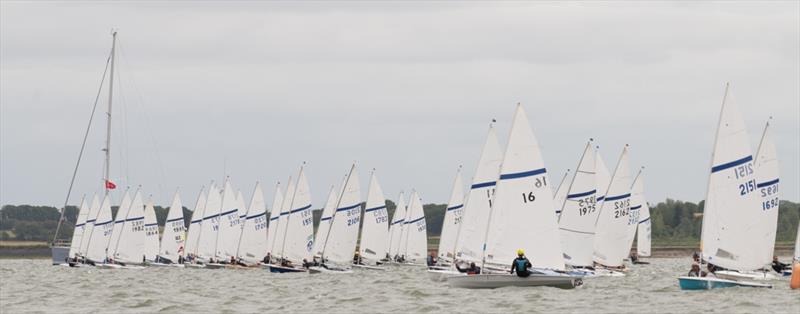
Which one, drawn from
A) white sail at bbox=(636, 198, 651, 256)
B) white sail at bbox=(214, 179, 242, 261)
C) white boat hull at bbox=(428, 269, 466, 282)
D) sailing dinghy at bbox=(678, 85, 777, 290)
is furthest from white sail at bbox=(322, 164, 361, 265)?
white sail at bbox=(636, 198, 651, 256)

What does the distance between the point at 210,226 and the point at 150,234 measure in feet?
13.6

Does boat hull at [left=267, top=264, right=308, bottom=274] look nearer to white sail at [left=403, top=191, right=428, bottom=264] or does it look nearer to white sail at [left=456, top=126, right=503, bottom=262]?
white sail at [left=456, top=126, right=503, bottom=262]

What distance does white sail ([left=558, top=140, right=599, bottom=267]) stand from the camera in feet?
222

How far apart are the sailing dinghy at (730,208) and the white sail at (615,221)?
77.5ft

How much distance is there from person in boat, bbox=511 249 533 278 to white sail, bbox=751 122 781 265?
23.7 ft

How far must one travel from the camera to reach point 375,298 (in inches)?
1988

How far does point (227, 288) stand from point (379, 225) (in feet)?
86.7

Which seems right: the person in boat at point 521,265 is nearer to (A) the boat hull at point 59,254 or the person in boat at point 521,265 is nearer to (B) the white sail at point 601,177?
(B) the white sail at point 601,177

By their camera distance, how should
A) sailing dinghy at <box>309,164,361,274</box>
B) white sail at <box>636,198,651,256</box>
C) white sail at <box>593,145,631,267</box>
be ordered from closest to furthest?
white sail at <box>593,145,631,267</box> → sailing dinghy at <box>309,164,361,274</box> → white sail at <box>636,198,651,256</box>

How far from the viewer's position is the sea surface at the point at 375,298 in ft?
145

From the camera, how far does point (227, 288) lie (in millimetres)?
60312

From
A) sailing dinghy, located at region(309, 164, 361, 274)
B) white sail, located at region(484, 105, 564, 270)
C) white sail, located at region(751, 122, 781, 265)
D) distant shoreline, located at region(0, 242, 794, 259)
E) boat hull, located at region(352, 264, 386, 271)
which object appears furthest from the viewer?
distant shoreline, located at region(0, 242, 794, 259)

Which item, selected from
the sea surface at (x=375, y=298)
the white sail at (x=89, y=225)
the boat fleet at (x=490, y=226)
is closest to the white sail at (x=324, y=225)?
the boat fleet at (x=490, y=226)

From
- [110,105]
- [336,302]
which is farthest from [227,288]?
[110,105]
